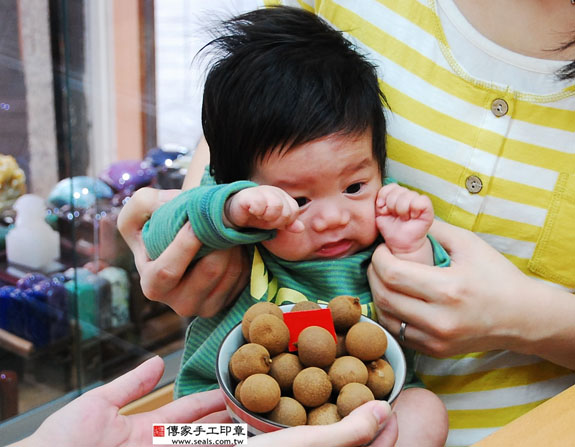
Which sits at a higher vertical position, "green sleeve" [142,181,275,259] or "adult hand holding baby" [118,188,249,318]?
"green sleeve" [142,181,275,259]

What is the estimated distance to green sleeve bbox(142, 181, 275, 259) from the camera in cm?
87

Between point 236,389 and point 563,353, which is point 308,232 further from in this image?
point 563,353

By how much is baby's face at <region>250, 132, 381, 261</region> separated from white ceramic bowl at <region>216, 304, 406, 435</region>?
0.53 feet

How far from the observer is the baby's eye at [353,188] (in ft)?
3.35

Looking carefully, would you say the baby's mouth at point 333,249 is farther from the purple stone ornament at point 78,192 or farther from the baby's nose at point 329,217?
the purple stone ornament at point 78,192

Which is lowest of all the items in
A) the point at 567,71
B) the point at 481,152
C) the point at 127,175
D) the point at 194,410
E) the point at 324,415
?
the point at 127,175

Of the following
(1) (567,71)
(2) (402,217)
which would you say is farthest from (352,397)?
(1) (567,71)

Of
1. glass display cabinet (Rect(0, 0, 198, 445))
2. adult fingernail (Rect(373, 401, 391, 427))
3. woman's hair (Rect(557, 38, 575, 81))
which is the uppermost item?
woman's hair (Rect(557, 38, 575, 81))

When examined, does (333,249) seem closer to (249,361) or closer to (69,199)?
(249,361)

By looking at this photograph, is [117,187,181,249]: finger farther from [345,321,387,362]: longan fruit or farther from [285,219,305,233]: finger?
[345,321,387,362]: longan fruit

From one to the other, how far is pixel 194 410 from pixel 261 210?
31cm

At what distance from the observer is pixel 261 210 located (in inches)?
33.0

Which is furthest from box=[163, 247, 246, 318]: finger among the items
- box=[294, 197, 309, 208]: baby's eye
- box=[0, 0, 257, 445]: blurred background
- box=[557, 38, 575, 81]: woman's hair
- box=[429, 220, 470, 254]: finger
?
box=[557, 38, 575, 81]: woman's hair

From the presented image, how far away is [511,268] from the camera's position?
2.97ft
